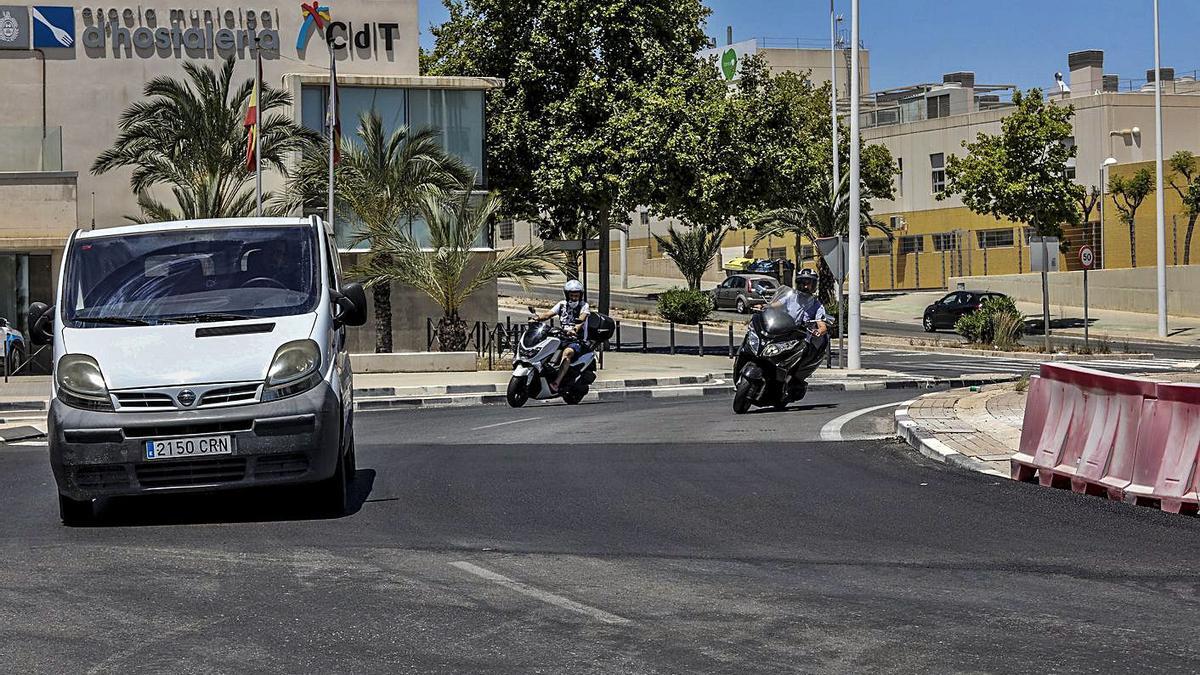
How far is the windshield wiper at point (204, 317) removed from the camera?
1003cm

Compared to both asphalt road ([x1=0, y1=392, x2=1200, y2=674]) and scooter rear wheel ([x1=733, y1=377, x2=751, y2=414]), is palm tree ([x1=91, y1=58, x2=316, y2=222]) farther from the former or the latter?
asphalt road ([x1=0, y1=392, x2=1200, y2=674])

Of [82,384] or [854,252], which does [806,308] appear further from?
[854,252]

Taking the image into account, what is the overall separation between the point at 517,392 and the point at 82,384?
12286 mm

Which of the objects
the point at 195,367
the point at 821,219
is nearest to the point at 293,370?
the point at 195,367

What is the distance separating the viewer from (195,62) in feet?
136

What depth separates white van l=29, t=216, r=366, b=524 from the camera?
9.49 metres

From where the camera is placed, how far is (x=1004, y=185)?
171ft

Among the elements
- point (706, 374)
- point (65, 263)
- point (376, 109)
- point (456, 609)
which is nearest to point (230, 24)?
point (376, 109)

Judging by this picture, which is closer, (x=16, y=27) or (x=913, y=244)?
(x=16, y=27)

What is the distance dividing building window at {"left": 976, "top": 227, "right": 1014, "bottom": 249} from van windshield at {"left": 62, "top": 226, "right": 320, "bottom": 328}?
60.4 meters

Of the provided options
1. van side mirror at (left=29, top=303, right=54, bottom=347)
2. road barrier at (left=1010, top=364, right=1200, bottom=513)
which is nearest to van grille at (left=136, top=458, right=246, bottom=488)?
van side mirror at (left=29, top=303, right=54, bottom=347)

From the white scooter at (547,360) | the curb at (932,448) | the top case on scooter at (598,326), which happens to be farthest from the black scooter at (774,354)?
the white scooter at (547,360)

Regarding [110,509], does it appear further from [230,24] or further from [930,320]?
[930,320]

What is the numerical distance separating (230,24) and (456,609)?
37.4 m
